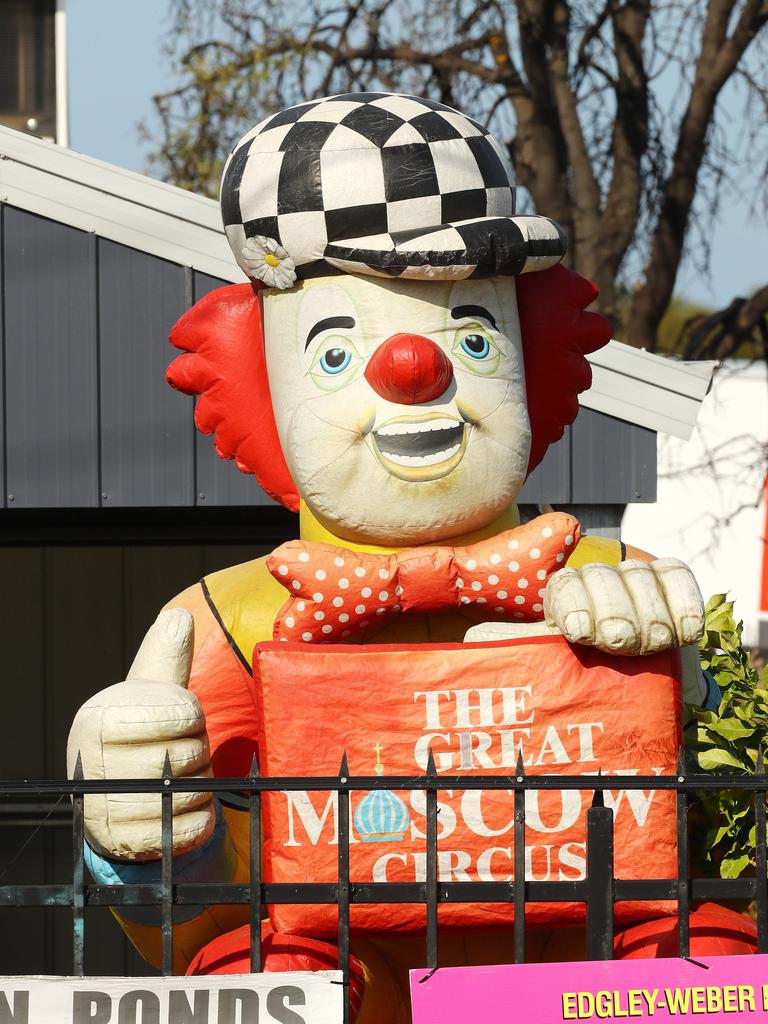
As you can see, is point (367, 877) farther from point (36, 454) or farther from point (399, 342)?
point (36, 454)

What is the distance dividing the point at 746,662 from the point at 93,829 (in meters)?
1.67

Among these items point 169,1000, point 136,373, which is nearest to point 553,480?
point 136,373

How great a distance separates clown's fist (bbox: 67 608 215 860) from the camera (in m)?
2.72

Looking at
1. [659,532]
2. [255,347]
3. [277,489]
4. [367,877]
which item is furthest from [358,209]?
[659,532]

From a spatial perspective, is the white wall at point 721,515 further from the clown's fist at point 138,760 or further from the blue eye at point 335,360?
the clown's fist at point 138,760

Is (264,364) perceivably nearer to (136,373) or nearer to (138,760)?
(138,760)

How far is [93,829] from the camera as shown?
2750 mm

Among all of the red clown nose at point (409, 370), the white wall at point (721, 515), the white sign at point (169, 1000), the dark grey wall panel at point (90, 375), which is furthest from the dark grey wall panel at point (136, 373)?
the white wall at point (721, 515)

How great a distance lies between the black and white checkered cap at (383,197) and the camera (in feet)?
9.72

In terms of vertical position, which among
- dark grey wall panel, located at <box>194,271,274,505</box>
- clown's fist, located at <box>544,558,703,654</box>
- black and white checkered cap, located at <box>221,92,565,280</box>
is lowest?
clown's fist, located at <box>544,558,703,654</box>

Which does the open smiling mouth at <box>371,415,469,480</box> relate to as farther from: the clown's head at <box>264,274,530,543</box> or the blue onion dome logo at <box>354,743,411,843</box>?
the blue onion dome logo at <box>354,743,411,843</box>

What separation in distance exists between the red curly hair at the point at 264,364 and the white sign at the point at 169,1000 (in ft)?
3.81

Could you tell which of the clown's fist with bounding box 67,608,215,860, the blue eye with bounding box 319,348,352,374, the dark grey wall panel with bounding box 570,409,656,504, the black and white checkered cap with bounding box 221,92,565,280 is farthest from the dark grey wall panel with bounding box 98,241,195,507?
the clown's fist with bounding box 67,608,215,860

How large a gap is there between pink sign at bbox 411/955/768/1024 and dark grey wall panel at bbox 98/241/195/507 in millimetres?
2453
